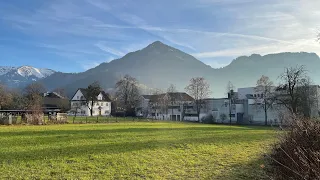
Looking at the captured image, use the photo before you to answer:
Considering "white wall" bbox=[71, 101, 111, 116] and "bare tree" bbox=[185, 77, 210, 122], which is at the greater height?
"bare tree" bbox=[185, 77, 210, 122]

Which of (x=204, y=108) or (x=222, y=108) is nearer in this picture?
(x=222, y=108)

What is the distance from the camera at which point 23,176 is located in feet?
28.8

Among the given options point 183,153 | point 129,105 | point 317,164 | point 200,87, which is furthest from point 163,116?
point 317,164

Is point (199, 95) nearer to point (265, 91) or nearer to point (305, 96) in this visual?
point (265, 91)

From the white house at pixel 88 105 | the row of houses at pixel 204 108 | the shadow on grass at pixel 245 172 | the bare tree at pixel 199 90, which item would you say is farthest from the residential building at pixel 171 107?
the shadow on grass at pixel 245 172

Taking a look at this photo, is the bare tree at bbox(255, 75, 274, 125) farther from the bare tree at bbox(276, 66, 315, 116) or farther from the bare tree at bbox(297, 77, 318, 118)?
the bare tree at bbox(276, 66, 315, 116)

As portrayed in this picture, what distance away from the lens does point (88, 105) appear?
92500mm

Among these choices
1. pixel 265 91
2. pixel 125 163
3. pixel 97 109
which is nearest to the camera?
pixel 125 163

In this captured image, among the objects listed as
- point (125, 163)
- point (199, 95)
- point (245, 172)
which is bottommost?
point (245, 172)

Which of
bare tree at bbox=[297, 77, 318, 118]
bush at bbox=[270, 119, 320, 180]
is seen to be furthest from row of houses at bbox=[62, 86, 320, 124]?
bush at bbox=[270, 119, 320, 180]

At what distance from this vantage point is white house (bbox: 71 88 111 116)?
95856 millimetres

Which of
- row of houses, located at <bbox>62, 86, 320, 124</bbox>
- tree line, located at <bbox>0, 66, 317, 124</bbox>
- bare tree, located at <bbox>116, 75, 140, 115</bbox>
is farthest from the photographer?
bare tree, located at <bbox>116, 75, 140, 115</bbox>

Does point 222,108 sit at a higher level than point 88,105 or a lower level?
lower

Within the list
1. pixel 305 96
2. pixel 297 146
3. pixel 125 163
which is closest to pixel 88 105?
pixel 305 96
